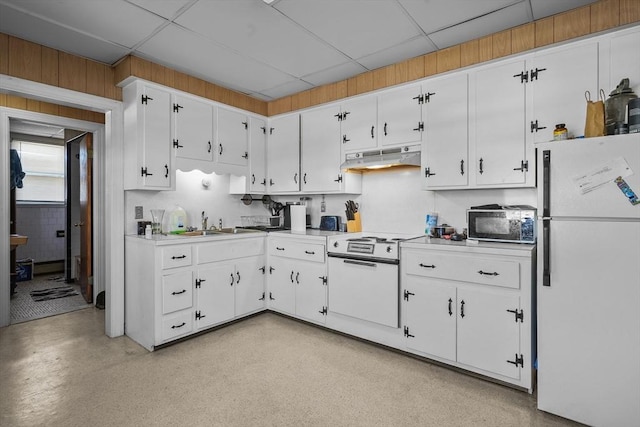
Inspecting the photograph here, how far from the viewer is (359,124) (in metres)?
3.53

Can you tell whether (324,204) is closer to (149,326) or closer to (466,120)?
(466,120)

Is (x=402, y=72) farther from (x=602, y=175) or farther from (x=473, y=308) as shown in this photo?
(x=473, y=308)

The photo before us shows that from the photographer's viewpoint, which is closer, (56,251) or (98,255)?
(98,255)

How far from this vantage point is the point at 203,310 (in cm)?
328

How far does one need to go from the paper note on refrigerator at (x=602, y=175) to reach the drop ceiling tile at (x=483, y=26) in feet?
4.26

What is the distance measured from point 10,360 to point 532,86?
4.80 metres

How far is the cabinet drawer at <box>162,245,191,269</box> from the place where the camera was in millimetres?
2982

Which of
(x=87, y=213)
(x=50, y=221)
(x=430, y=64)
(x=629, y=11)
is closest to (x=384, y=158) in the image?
(x=430, y=64)

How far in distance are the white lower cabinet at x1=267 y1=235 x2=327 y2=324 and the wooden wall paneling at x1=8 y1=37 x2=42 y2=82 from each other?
2.64 metres

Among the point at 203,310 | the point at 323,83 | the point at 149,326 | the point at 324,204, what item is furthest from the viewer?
the point at 324,204

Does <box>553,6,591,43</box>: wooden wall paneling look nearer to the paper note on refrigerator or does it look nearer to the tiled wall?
the paper note on refrigerator

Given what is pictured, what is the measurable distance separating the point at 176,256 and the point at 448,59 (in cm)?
306

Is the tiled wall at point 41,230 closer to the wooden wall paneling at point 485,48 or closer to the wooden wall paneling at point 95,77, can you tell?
the wooden wall paneling at point 95,77

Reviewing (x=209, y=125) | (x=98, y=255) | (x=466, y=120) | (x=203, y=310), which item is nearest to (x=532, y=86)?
(x=466, y=120)
